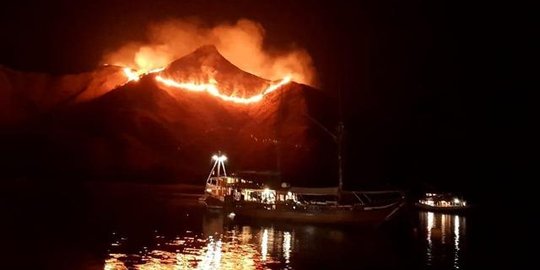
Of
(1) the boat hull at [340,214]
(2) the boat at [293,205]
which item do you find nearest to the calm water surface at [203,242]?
(1) the boat hull at [340,214]

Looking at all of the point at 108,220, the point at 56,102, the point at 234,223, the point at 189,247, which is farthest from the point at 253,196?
the point at 56,102

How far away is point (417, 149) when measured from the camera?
167375mm

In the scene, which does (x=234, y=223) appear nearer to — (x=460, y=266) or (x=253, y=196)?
(x=253, y=196)

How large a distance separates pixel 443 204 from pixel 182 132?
8109 centimetres

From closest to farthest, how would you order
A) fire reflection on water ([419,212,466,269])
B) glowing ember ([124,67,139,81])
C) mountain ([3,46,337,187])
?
fire reflection on water ([419,212,466,269]) → mountain ([3,46,337,187]) → glowing ember ([124,67,139,81])

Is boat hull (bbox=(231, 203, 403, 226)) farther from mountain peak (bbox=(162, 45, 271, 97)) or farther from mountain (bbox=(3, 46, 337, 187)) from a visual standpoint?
mountain peak (bbox=(162, 45, 271, 97))

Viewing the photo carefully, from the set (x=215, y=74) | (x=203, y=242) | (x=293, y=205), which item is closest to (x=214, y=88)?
(x=215, y=74)

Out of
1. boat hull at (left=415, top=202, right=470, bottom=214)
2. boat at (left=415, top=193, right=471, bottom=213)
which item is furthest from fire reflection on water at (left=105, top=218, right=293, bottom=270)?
boat at (left=415, top=193, right=471, bottom=213)

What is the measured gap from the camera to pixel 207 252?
38875 millimetres

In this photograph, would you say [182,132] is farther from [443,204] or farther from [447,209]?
[447,209]

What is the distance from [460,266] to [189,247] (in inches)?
720

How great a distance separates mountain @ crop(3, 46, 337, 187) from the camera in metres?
130

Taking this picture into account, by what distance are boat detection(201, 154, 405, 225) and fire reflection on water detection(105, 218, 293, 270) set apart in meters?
6.67

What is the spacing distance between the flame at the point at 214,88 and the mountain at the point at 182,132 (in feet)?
5.90
